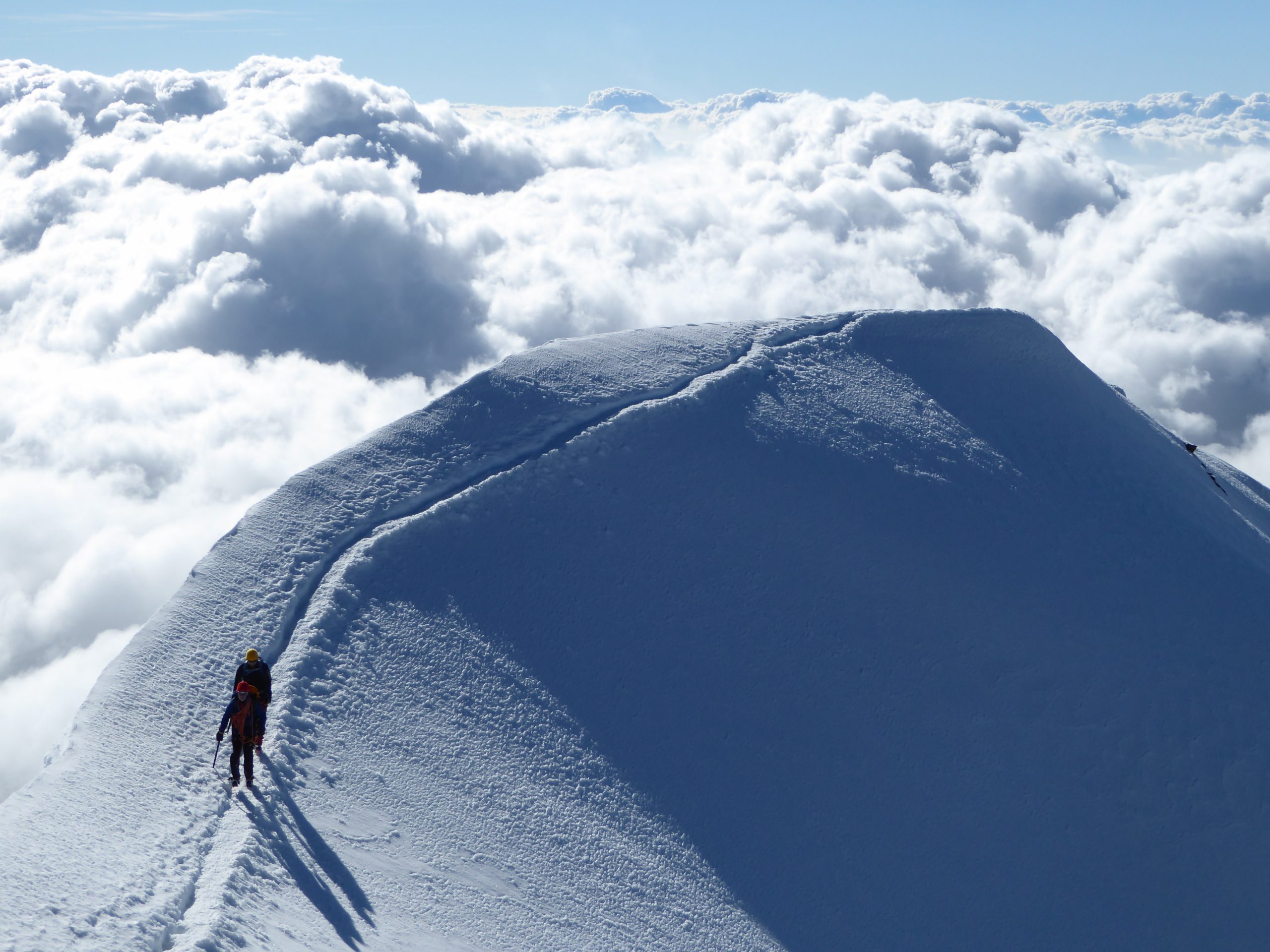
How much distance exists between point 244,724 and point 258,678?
58cm

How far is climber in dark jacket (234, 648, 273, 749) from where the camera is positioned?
11.0m

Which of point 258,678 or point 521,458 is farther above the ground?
point 521,458

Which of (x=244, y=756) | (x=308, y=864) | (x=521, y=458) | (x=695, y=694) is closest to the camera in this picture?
(x=308, y=864)

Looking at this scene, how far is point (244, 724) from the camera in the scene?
35.9ft

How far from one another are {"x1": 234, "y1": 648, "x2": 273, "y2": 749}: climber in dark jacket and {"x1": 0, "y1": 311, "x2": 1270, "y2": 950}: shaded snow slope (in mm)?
1176

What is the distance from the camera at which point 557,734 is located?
569 inches

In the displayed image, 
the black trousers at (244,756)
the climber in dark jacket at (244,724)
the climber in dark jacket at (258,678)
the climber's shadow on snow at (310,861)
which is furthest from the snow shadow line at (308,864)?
the climber in dark jacket at (258,678)

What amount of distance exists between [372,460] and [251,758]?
28.4ft

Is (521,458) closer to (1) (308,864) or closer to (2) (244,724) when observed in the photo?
(2) (244,724)

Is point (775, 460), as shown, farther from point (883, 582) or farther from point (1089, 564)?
point (1089, 564)

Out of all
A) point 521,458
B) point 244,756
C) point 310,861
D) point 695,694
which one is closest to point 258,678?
point 244,756

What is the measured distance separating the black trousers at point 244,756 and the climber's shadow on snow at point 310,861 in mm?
338

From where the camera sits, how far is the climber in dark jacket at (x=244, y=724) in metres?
10.9

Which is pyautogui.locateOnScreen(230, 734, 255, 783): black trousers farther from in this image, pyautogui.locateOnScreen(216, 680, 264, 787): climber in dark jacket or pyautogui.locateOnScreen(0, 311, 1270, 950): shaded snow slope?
pyautogui.locateOnScreen(0, 311, 1270, 950): shaded snow slope
